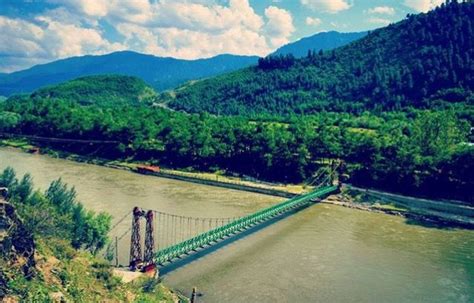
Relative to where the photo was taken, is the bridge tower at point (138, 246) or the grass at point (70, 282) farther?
the bridge tower at point (138, 246)

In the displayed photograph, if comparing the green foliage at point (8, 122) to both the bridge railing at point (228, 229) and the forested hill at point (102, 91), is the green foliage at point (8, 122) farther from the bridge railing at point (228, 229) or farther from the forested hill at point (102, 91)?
the forested hill at point (102, 91)

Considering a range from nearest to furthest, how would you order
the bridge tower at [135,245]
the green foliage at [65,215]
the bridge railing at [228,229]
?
the green foliage at [65,215], the bridge tower at [135,245], the bridge railing at [228,229]

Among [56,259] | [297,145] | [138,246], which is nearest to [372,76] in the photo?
[297,145]

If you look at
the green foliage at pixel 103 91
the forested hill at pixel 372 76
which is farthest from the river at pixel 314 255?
the green foliage at pixel 103 91

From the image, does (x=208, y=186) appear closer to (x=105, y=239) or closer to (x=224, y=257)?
(x=224, y=257)

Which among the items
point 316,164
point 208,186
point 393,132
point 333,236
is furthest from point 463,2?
point 333,236

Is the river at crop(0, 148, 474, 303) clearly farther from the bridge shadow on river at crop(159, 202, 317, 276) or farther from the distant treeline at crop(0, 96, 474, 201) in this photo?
the distant treeline at crop(0, 96, 474, 201)
